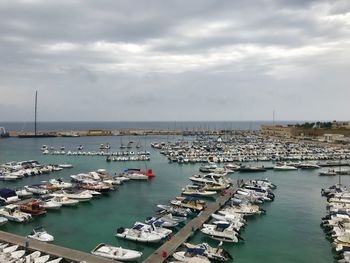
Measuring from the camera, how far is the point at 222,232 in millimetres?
29219

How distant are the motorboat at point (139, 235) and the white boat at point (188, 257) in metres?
3.75

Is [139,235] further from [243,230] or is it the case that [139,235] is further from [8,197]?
[8,197]

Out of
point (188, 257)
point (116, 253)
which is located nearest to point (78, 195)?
point (116, 253)

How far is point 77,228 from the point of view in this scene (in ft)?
106

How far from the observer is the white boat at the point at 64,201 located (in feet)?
130

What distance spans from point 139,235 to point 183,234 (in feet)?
12.1

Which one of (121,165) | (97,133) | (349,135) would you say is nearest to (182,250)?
(121,165)

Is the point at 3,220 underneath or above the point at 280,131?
underneath

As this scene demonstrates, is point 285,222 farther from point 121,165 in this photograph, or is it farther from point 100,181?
point 121,165

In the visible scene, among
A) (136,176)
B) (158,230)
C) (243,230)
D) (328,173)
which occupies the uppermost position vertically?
(328,173)

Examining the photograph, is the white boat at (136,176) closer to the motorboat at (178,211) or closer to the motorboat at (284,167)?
the motorboat at (178,211)

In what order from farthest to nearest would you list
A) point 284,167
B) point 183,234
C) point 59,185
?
point 284,167 → point 59,185 → point 183,234

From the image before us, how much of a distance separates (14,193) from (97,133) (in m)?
137

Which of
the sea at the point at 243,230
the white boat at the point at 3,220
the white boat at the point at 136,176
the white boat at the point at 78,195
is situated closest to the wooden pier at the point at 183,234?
the sea at the point at 243,230
